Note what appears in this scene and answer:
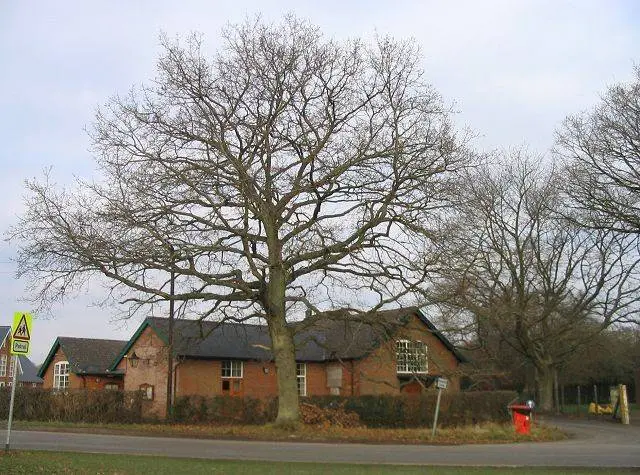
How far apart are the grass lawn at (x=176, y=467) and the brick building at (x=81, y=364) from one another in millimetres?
35154

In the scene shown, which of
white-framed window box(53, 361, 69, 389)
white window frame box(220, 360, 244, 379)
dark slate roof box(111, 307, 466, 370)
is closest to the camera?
dark slate roof box(111, 307, 466, 370)

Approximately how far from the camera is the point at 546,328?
53656 mm

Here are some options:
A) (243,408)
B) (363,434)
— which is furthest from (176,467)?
(243,408)

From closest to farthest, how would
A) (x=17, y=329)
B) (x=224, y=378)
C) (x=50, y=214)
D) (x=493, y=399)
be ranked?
1. (x=17, y=329)
2. (x=50, y=214)
3. (x=493, y=399)
4. (x=224, y=378)

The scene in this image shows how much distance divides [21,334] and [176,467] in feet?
14.8

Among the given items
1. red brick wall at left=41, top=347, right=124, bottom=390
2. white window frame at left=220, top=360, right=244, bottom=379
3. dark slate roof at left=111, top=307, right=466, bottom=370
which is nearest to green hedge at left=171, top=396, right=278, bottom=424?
dark slate roof at left=111, top=307, right=466, bottom=370

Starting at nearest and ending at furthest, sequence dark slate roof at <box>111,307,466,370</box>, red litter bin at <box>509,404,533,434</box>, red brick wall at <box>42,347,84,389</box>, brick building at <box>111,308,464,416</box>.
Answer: red litter bin at <box>509,404,533,434</box> → dark slate roof at <box>111,307,466,370</box> → brick building at <box>111,308,464,416</box> → red brick wall at <box>42,347,84,389</box>

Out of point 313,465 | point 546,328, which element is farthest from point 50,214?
point 546,328

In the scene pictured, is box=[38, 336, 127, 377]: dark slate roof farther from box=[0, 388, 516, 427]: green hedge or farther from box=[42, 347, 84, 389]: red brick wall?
box=[0, 388, 516, 427]: green hedge

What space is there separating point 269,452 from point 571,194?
20111 millimetres

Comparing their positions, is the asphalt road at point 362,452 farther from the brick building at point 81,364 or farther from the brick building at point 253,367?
the brick building at point 81,364

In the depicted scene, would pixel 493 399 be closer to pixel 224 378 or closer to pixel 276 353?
pixel 276 353

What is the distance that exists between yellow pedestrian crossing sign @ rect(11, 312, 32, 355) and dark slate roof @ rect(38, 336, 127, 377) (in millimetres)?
35118

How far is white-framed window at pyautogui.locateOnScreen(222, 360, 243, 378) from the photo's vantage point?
43.8 metres
